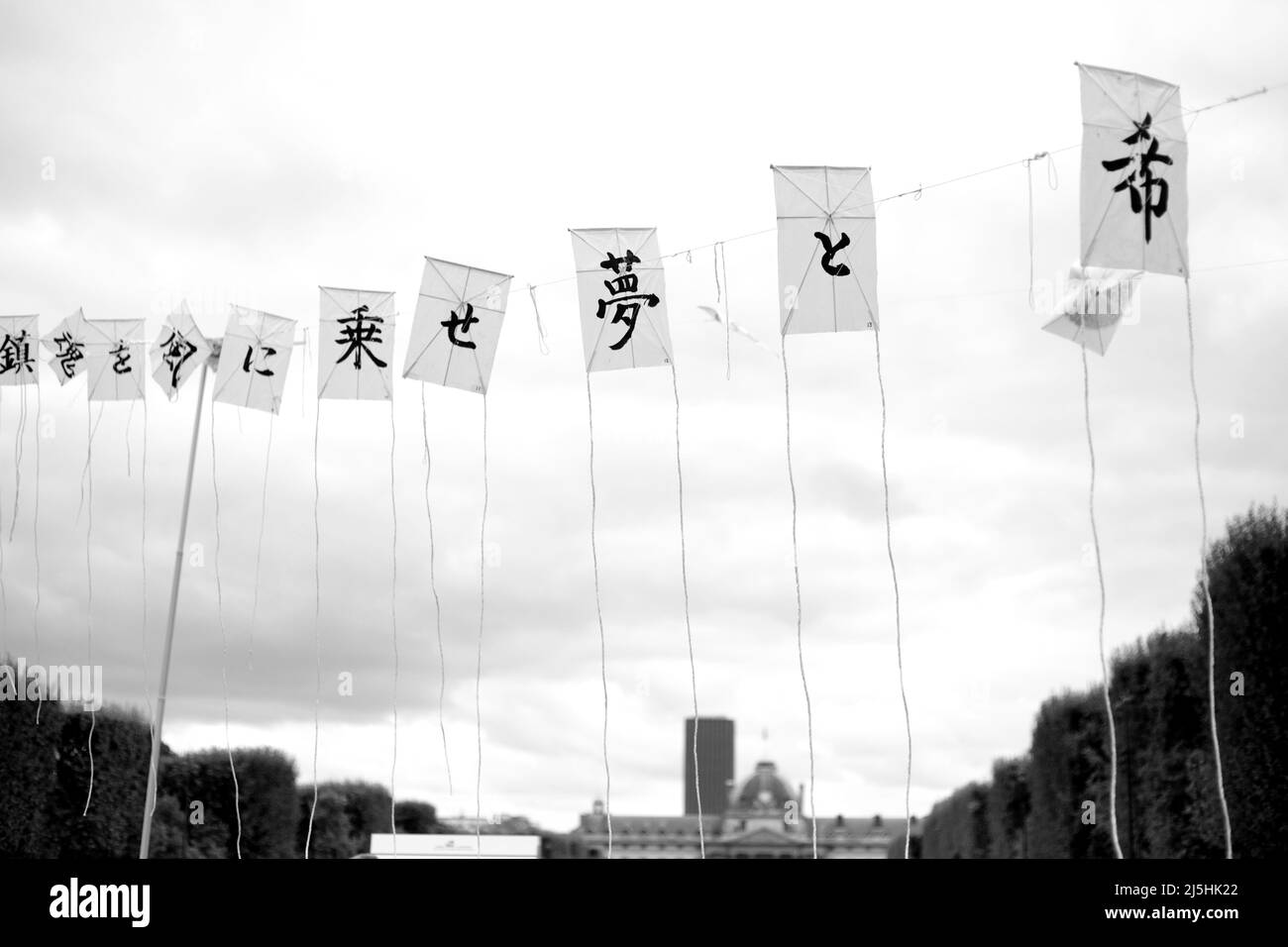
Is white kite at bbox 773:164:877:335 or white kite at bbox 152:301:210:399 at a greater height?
white kite at bbox 152:301:210:399

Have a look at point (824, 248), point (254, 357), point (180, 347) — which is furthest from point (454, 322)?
point (180, 347)

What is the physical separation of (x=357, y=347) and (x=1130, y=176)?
14.4m

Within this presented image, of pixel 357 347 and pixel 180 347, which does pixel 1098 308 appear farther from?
pixel 180 347

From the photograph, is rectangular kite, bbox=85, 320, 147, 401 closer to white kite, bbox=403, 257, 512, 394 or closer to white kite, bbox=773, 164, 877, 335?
white kite, bbox=403, 257, 512, 394

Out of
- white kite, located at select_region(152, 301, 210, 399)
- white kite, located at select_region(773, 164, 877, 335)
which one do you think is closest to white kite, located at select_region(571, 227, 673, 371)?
white kite, located at select_region(773, 164, 877, 335)

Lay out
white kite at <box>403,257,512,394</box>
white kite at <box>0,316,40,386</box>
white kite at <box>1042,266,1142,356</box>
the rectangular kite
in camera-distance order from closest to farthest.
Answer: white kite at <box>1042,266,1142,356</box> → white kite at <box>403,257,512,394</box> → white kite at <box>0,316,40,386</box> → the rectangular kite

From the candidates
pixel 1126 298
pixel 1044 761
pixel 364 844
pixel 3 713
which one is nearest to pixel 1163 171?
pixel 1126 298

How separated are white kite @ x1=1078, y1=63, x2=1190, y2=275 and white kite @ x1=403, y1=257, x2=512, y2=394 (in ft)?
34.9

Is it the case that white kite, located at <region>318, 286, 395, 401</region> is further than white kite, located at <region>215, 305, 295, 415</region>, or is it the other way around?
white kite, located at <region>215, 305, 295, 415</region>

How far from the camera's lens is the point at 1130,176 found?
19.7m

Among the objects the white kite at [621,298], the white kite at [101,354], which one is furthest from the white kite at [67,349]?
the white kite at [621,298]

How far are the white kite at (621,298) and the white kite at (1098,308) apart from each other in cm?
660

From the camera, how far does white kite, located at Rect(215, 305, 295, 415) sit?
30.7 meters

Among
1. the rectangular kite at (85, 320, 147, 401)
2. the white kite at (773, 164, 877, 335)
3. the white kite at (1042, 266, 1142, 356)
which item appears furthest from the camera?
the rectangular kite at (85, 320, 147, 401)
